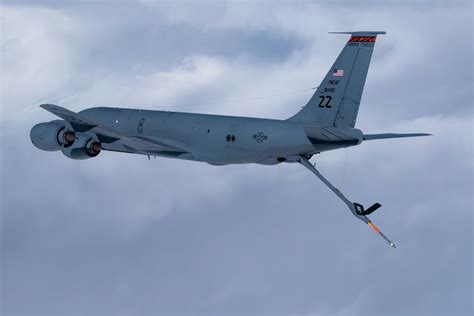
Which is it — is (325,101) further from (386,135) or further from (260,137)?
(386,135)

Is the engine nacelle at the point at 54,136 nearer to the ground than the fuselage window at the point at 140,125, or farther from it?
nearer to the ground

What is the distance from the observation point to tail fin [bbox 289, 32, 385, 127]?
42.2 meters

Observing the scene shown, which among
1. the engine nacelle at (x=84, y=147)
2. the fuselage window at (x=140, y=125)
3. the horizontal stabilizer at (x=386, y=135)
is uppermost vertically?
the horizontal stabilizer at (x=386, y=135)

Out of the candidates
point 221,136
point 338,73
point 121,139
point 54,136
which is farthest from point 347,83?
point 54,136

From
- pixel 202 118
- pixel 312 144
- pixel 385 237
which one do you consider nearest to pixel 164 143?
pixel 202 118

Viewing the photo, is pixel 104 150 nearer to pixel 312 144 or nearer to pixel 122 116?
pixel 122 116

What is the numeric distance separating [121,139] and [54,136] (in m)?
4.43

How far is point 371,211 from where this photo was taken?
145 ft

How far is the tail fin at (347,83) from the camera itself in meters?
42.2

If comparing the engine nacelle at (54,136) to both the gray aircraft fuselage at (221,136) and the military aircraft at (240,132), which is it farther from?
the gray aircraft fuselage at (221,136)

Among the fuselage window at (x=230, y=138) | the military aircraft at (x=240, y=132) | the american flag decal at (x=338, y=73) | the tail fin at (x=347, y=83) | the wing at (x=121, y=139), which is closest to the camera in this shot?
the tail fin at (x=347, y=83)

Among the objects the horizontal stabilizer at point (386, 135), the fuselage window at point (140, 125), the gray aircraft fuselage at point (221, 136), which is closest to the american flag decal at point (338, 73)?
the gray aircraft fuselage at point (221, 136)

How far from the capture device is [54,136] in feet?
164

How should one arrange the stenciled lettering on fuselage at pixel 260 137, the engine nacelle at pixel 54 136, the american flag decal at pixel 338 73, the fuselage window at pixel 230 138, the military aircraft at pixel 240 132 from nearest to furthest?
the military aircraft at pixel 240 132 → the american flag decal at pixel 338 73 → the stenciled lettering on fuselage at pixel 260 137 → the fuselage window at pixel 230 138 → the engine nacelle at pixel 54 136
